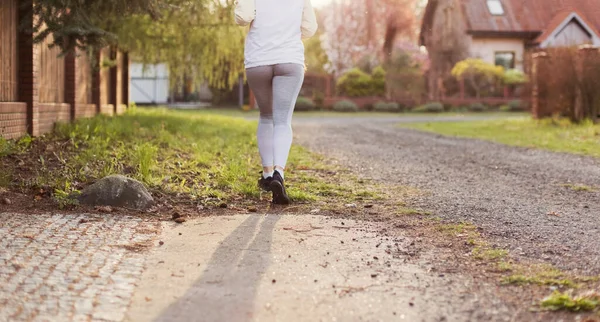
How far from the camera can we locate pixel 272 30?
5.87 meters

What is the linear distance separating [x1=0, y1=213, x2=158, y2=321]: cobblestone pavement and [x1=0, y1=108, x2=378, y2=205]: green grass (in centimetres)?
77

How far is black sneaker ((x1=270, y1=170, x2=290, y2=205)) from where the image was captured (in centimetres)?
569

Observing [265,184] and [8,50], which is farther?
[8,50]

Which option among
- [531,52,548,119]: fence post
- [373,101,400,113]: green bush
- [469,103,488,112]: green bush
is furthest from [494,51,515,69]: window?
[531,52,548,119]: fence post

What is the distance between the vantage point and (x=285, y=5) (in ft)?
19.6

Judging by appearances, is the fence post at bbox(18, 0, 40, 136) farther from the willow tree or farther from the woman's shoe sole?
the woman's shoe sole

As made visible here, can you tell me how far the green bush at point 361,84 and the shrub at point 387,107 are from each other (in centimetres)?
171

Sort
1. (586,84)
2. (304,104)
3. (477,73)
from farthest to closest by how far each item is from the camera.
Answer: (477,73) → (304,104) → (586,84)

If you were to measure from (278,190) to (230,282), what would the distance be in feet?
7.46

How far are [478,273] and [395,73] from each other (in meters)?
32.4

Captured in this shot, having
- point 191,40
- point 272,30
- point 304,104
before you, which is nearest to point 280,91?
point 272,30

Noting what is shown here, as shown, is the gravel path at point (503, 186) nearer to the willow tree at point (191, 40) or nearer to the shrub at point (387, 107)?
the willow tree at point (191, 40)

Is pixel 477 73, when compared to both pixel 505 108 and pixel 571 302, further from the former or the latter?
pixel 571 302

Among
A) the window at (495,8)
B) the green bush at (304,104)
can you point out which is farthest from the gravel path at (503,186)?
the window at (495,8)
